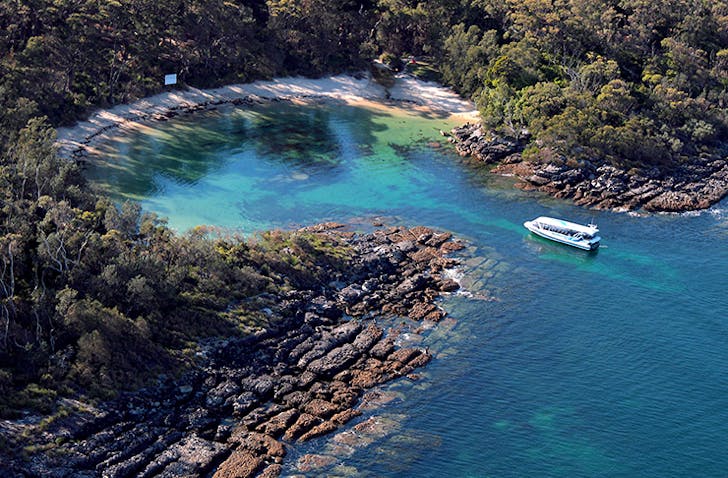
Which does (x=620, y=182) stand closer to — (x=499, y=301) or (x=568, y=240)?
(x=568, y=240)

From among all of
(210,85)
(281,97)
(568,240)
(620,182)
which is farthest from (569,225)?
(210,85)

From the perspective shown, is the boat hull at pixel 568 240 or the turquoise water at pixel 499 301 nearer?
the turquoise water at pixel 499 301

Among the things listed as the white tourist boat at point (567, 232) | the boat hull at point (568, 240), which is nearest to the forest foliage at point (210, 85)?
the white tourist boat at point (567, 232)

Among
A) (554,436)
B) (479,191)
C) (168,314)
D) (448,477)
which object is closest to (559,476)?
(554,436)

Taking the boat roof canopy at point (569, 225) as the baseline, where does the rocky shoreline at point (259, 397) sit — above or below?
below

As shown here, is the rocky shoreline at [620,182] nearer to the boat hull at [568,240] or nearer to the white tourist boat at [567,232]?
the white tourist boat at [567,232]
